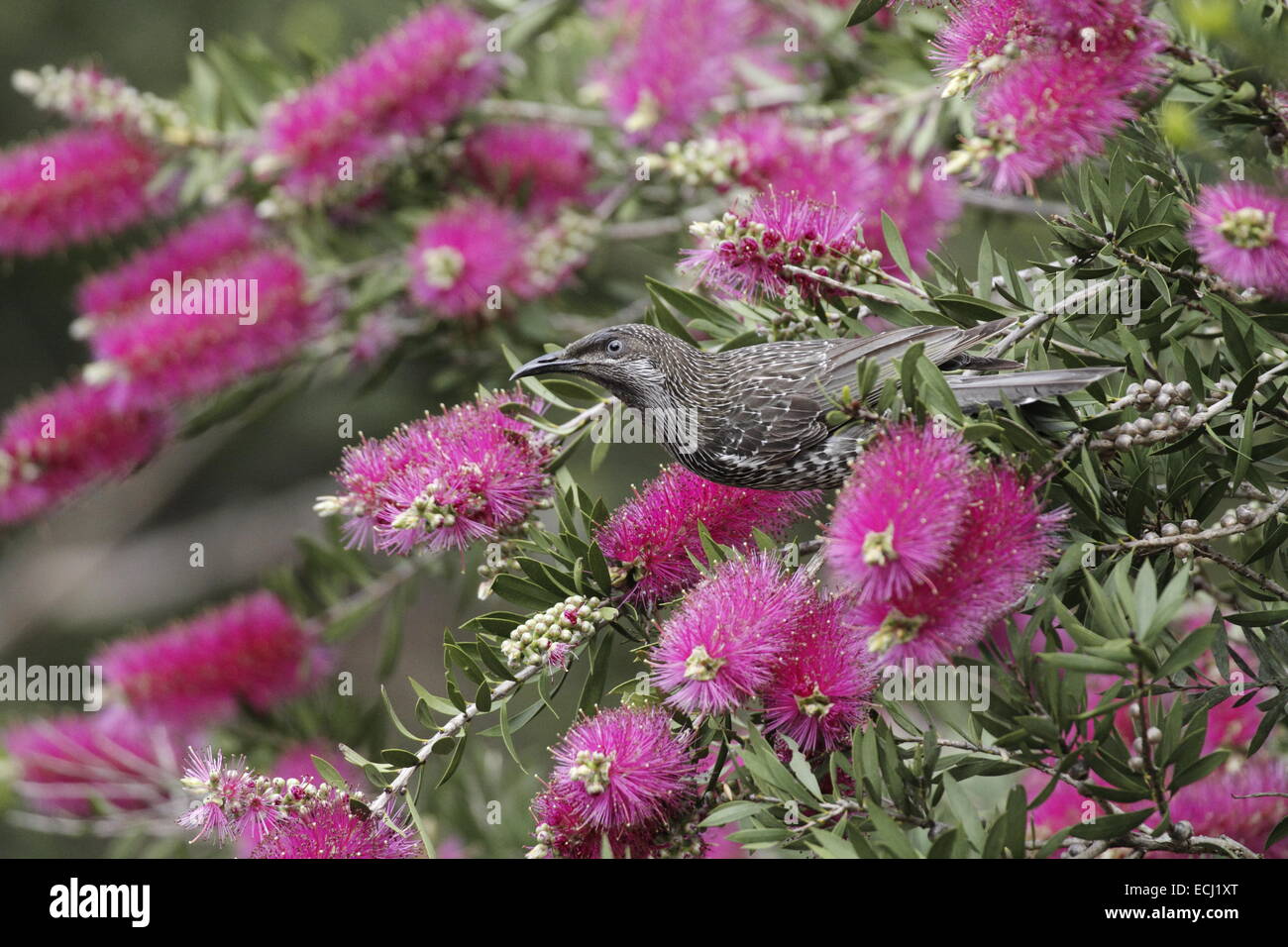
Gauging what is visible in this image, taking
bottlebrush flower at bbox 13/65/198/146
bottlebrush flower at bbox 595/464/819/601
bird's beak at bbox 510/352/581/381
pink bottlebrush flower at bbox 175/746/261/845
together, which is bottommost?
pink bottlebrush flower at bbox 175/746/261/845

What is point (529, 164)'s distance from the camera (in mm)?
3191

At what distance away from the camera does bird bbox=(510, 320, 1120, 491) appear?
1792 millimetres

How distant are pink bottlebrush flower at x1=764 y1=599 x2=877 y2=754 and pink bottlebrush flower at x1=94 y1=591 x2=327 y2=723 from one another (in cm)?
181

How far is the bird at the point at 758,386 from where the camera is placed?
1.79m

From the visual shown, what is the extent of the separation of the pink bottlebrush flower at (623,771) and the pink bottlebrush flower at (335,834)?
0.22 meters

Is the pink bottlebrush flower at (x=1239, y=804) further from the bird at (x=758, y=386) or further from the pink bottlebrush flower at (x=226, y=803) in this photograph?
the pink bottlebrush flower at (x=226, y=803)

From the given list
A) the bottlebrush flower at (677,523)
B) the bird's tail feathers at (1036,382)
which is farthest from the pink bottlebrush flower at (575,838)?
the bird's tail feathers at (1036,382)

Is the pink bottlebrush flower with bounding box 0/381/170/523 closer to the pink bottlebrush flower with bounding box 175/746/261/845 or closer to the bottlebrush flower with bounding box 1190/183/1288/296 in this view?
the pink bottlebrush flower with bounding box 175/746/261/845

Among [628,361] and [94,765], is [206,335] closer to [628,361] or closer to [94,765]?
[94,765]

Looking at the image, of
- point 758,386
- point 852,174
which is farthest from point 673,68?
point 758,386

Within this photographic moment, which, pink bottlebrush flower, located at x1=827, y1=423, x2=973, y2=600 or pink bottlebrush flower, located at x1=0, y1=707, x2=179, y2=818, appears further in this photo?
pink bottlebrush flower, located at x1=0, y1=707, x2=179, y2=818

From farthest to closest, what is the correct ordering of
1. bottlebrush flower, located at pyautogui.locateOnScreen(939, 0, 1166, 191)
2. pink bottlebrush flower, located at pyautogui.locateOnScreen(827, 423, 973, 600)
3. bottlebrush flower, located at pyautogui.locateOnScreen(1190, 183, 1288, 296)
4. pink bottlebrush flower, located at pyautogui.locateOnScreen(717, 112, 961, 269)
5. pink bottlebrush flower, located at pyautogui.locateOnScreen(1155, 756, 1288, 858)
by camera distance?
pink bottlebrush flower, located at pyautogui.locateOnScreen(717, 112, 961, 269) < pink bottlebrush flower, located at pyautogui.locateOnScreen(1155, 756, 1288, 858) < bottlebrush flower, located at pyautogui.locateOnScreen(939, 0, 1166, 191) < bottlebrush flower, located at pyautogui.locateOnScreen(1190, 183, 1288, 296) < pink bottlebrush flower, located at pyautogui.locateOnScreen(827, 423, 973, 600)

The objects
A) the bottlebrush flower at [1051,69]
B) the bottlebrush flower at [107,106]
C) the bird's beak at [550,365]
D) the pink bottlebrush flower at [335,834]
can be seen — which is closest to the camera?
the pink bottlebrush flower at [335,834]

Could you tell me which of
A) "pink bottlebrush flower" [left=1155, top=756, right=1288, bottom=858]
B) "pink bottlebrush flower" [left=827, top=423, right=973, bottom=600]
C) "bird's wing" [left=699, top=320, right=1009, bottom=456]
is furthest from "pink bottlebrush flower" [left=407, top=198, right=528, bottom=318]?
"pink bottlebrush flower" [left=1155, top=756, right=1288, bottom=858]
